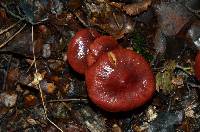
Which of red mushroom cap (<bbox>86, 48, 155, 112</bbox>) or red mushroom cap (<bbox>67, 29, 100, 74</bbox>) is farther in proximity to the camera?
red mushroom cap (<bbox>67, 29, 100, 74</bbox>)

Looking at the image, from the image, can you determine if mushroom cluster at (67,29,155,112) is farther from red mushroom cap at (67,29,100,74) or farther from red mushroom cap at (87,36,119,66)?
red mushroom cap at (67,29,100,74)

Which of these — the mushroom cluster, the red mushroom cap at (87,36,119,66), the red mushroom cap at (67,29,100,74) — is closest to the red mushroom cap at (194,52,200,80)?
the mushroom cluster

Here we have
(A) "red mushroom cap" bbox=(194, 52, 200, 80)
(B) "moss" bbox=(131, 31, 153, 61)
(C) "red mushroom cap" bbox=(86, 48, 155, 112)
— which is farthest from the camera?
(B) "moss" bbox=(131, 31, 153, 61)

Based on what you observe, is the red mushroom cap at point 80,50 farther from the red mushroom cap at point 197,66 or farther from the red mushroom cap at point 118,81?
the red mushroom cap at point 197,66

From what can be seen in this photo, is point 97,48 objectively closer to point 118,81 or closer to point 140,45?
point 118,81

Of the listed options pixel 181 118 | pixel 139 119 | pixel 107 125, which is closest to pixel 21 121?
pixel 107 125

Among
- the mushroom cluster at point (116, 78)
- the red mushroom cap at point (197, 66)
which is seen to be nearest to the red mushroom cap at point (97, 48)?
the mushroom cluster at point (116, 78)

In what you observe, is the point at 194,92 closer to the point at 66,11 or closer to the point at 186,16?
the point at 186,16
